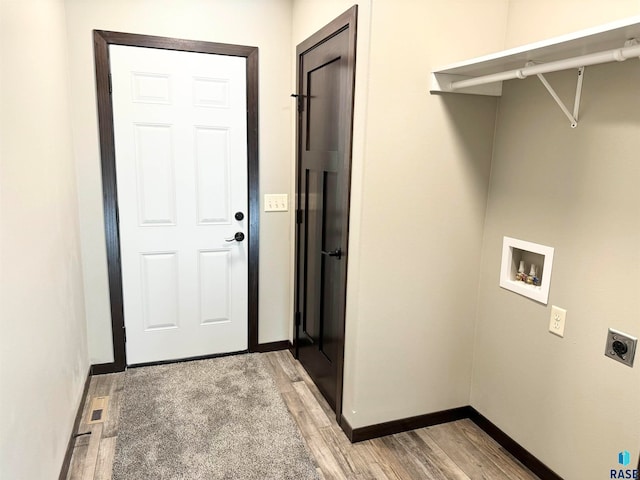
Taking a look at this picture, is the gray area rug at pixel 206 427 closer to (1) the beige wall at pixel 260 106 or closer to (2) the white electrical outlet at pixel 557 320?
(1) the beige wall at pixel 260 106

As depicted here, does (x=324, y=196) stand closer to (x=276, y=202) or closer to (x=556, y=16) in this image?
(x=276, y=202)

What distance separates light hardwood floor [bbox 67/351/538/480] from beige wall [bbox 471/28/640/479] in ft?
0.57

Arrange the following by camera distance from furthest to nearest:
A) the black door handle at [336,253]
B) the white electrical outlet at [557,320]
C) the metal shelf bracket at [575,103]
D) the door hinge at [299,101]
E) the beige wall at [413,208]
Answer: the door hinge at [299,101], the black door handle at [336,253], the beige wall at [413,208], the white electrical outlet at [557,320], the metal shelf bracket at [575,103]

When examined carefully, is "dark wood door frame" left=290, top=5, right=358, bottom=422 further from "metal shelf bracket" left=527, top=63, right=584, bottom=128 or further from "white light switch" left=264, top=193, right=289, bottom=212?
"metal shelf bracket" left=527, top=63, right=584, bottom=128

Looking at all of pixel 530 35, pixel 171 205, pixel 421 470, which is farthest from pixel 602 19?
pixel 171 205

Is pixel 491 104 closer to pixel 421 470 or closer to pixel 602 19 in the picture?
pixel 602 19

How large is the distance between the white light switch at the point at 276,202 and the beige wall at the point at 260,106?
32mm

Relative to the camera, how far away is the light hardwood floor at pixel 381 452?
6.64 feet

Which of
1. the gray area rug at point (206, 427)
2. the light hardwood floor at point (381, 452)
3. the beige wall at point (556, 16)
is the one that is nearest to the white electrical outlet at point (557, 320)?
the light hardwood floor at point (381, 452)

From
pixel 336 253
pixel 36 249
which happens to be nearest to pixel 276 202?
pixel 336 253

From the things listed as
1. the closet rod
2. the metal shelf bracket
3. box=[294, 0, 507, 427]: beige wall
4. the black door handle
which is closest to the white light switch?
the black door handle

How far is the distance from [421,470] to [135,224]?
7.10 ft

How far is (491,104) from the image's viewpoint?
7.13ft

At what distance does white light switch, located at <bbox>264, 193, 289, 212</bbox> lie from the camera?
306cm
